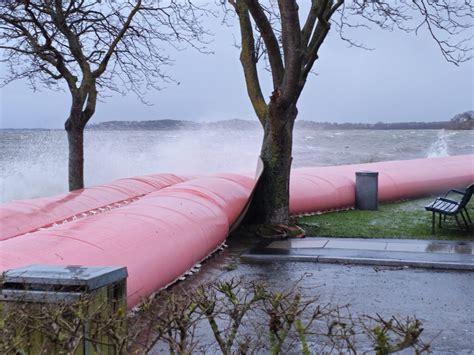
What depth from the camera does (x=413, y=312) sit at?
6.57m

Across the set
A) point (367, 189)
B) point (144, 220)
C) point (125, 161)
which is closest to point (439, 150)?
point (125, 161)

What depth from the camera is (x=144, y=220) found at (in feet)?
25.6

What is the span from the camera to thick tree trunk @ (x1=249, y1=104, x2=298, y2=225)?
37.6 ft

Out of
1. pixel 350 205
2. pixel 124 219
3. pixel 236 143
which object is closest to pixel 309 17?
pixel 350 205

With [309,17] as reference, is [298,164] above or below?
below

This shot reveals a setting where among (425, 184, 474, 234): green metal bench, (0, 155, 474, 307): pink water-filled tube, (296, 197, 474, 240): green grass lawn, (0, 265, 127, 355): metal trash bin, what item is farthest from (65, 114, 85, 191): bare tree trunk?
(0, 265, 127, 355): metal trash bin

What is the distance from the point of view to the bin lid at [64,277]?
3508 millimetres

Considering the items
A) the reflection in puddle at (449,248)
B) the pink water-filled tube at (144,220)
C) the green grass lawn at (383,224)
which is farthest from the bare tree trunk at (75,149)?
the reflection in puddle at (449,248)

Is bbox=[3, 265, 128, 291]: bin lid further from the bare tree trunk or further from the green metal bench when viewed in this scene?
the bare tree trunk

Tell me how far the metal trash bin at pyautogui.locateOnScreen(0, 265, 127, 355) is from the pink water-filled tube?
79.5 inches

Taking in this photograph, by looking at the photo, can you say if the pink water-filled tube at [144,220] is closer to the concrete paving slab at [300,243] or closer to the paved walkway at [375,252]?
the concrete paving slab at [300,243]

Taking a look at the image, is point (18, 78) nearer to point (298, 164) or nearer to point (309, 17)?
point (309, 17)

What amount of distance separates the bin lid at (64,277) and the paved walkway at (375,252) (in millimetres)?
5942

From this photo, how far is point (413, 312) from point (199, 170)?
2863 centimetres
